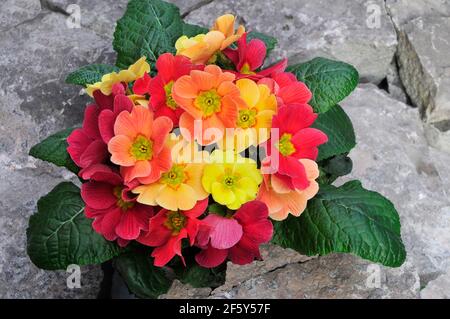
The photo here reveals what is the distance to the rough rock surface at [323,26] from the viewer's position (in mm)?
2326

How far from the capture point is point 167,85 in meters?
1.46

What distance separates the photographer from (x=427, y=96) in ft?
7.88

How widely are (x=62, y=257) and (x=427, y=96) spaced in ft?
4.69

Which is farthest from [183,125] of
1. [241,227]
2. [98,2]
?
[98,2]

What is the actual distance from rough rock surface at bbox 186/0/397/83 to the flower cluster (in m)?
0.87

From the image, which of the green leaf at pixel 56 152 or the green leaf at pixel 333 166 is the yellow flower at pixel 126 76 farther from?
the green leaf at pixel 333 166

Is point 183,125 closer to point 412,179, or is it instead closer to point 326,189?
point 326,189

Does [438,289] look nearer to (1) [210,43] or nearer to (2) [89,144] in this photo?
(1) [210,43]

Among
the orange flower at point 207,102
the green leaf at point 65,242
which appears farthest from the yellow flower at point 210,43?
the green leaf at point 65,242

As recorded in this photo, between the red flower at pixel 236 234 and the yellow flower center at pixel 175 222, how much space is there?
6 cm

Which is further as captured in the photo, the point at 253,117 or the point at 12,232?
the point at 12,232

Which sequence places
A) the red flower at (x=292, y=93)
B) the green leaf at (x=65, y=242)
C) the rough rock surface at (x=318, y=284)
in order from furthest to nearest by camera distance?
1. the rough rock surface at (x=318, y=284)
2. the green leaf at (x=65, y=242)
3. the red flower at (x=292, y=93)

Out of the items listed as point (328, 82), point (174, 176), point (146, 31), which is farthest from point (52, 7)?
point (174, 176)

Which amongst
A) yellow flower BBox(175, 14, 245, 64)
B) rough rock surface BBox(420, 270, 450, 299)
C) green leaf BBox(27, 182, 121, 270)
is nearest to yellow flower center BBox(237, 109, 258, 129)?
yellow flower BBox(175, 14, 245, 64)
